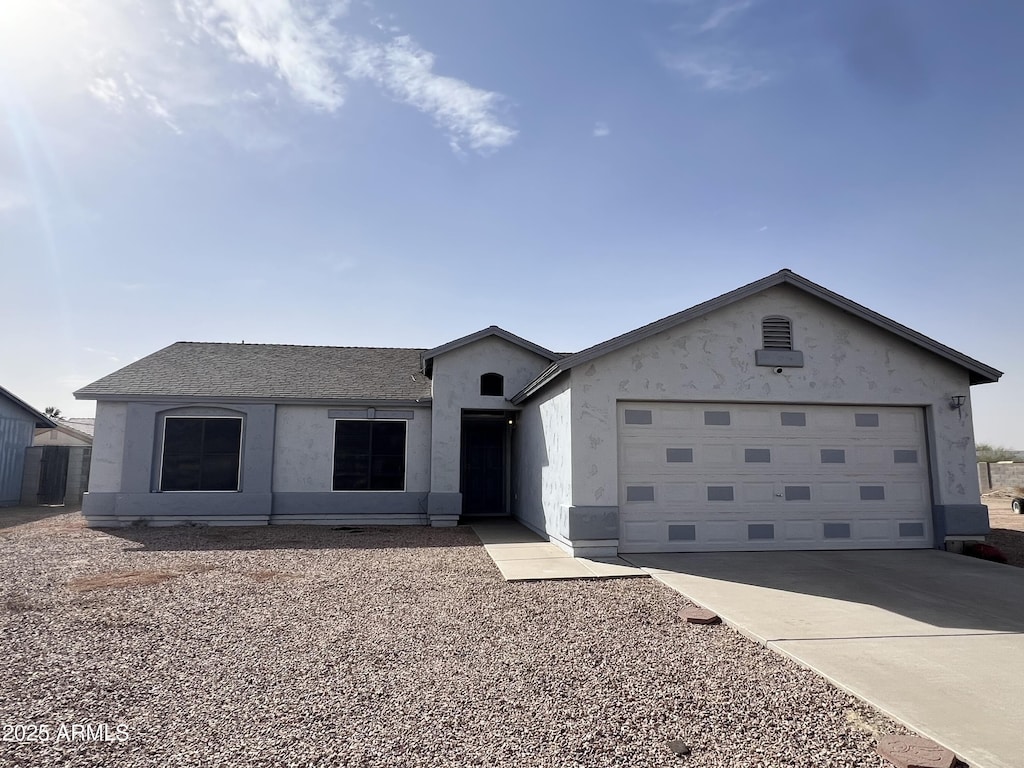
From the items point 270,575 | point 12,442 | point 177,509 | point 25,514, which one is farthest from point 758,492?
point 12,442

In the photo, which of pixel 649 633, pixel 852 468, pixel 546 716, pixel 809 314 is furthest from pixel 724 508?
pixel 546 716

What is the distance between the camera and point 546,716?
400 centimetres

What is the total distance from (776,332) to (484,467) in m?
9.36

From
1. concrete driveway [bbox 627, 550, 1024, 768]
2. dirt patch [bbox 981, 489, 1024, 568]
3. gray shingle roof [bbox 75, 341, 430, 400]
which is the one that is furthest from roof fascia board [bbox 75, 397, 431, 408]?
dirt patch [bbox 981, 489, 1024, 568]

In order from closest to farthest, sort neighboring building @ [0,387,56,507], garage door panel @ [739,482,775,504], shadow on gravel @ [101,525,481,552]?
garage door panel @ [739,482,775,504]
shadow on gravel @ [101,525,481,552]
neighboring building @ [0,387,56,507]

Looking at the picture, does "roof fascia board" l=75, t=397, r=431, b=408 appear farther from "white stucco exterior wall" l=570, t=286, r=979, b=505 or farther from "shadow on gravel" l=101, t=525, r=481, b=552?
"white stucco exterior wall" l=570, t=286, r=979, b=505

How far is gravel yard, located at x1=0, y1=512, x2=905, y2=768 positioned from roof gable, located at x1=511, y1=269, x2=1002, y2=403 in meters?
3.88

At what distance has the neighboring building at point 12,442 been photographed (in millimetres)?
19281

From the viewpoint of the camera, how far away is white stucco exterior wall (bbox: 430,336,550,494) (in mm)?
14820

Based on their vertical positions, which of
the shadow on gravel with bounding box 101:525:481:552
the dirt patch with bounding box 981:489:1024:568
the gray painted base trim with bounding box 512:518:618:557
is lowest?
the shadow on gravel with bounding box 101:525:481:552

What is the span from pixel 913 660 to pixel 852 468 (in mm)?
6376

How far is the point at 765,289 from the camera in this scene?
10602mm

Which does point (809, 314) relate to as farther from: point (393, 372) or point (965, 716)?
point (393, 372)

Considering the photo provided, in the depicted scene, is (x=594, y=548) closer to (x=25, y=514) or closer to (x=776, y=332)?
(x=776, y=332)
